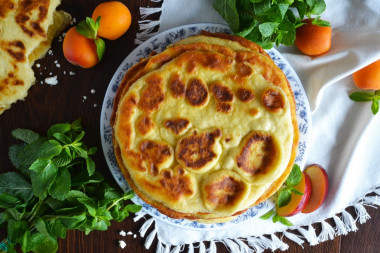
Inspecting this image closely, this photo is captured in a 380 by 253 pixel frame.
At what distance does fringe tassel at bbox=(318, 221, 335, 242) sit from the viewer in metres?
3.14

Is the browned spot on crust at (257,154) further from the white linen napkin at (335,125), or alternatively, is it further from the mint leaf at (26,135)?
the mint leaf at (26,135)

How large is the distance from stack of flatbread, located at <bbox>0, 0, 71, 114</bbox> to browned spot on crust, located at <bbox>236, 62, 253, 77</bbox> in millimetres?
1388

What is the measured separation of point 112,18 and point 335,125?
1.81 m

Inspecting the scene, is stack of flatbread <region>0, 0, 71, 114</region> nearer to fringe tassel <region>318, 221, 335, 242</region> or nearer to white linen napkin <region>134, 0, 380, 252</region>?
white linen napkin <region>134, 0, 380, 252</region>

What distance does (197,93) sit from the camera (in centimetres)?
246

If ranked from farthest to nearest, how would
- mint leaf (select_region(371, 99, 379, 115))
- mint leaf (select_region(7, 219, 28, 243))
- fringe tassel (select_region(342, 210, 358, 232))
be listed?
fringe tassel (select_region(342, 210, 358, 232)), mint leaf (select_region(371, 99, 379, 115)), mint leaf (select_region(7, 219, 28, 243))

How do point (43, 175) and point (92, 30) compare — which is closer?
point (43, 175)

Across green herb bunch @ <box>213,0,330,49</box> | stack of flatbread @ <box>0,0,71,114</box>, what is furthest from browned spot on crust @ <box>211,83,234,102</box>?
stack of flatbread @ <box>0,0,71,114</box>

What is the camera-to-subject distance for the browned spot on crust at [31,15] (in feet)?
9.10

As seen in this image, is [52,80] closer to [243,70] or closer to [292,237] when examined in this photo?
[243,70]

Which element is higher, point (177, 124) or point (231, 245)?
point (177, 124)

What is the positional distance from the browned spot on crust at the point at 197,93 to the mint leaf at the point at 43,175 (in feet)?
3.25

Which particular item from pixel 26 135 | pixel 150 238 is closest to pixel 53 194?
pixel 26 135

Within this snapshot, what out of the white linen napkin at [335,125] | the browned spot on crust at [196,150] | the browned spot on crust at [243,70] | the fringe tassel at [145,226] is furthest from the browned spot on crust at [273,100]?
the fringe tassel at [145,226]
